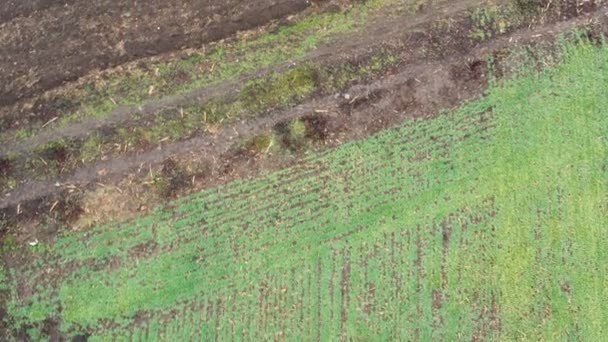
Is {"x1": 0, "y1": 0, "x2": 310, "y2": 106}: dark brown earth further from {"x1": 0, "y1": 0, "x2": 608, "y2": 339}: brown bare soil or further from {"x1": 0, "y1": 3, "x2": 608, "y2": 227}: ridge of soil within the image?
{"x1": 0, "y1": 3, "x2": 608, "y2": 227}: ridge of soil

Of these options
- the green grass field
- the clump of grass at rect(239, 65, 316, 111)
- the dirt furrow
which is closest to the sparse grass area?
the clump of grass at rect(239, 65, 316, 111)

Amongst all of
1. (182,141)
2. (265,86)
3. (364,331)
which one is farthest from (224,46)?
(364,331)

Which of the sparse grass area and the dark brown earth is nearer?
the sparse grass area

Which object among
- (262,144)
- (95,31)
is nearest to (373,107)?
(262,144)

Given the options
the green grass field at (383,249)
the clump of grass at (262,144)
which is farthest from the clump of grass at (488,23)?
the clump of grass at (262,144)

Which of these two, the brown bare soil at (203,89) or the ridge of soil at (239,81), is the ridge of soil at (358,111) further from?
the ridge of soil at (239,81)

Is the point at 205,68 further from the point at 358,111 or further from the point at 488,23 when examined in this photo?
the point at 488,23
